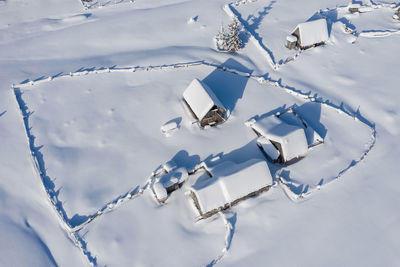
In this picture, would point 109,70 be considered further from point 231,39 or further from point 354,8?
point 354,8

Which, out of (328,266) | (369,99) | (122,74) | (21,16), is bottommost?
(328,266)

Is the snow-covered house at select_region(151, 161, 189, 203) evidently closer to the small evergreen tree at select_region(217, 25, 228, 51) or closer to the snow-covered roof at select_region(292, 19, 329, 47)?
the small evergreen tree at select_region(217, 25, 228, 51)

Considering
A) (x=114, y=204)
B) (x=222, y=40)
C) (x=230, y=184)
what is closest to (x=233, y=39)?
(x=222, y=40)

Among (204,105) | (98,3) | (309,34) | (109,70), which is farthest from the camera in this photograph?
(98,3)

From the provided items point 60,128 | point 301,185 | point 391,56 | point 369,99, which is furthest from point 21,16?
point 391,56

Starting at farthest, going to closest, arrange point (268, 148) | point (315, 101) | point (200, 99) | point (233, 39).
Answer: point (233, 39)
point (315, 101)
point (200, 99)
point (268, 148)

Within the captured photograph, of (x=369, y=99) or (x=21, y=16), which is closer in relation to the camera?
(x=369, y=99)

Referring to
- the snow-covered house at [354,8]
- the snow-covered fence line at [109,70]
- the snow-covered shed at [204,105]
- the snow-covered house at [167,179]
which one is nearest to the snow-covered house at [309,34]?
the snow-covered house at [354,8]

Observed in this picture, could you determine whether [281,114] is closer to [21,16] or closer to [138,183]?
[138,183]

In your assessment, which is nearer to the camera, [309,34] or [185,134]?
[185,134]
